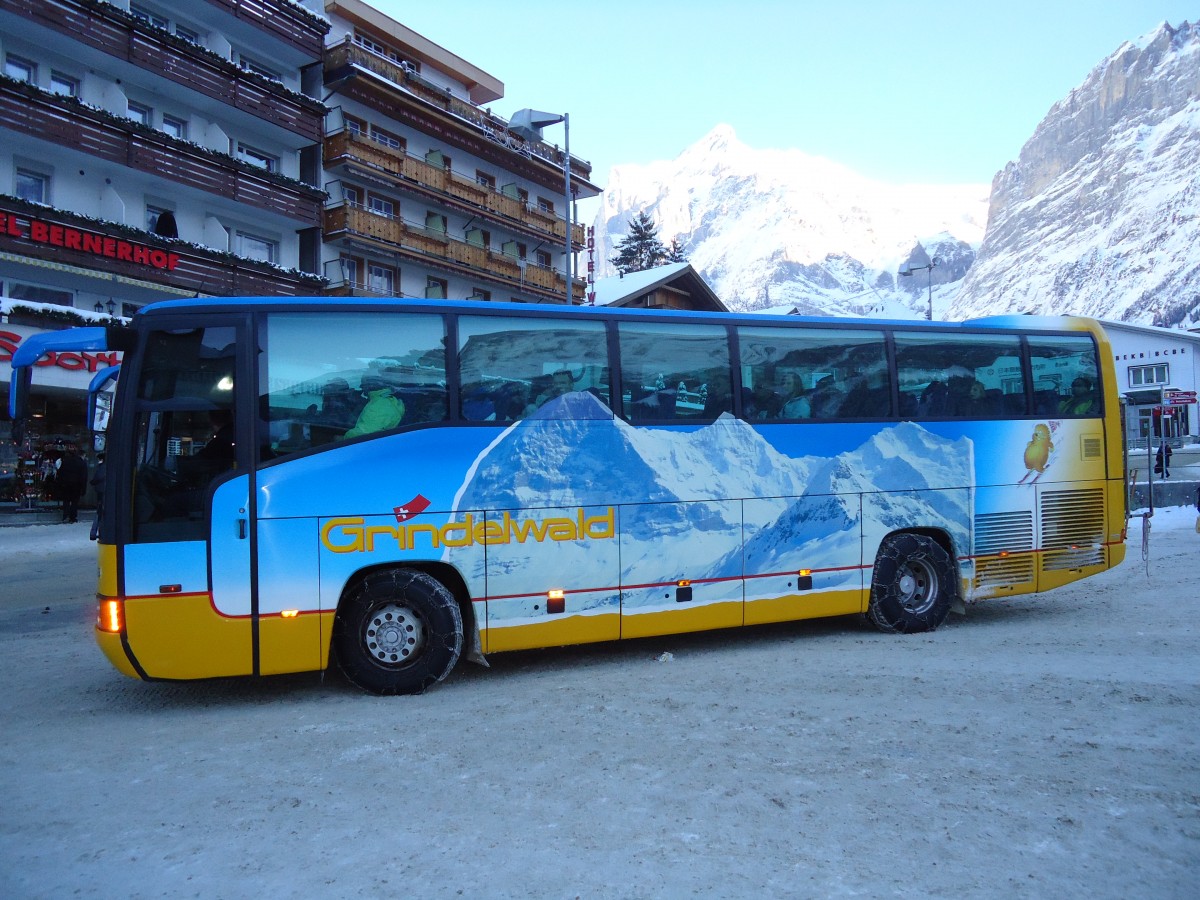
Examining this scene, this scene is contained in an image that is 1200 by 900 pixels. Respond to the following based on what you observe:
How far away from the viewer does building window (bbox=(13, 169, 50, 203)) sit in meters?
21.9

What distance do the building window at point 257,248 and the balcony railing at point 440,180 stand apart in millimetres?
3736

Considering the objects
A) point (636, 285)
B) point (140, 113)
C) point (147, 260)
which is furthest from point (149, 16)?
point (636, 285)

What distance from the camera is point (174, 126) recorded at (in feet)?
85.1

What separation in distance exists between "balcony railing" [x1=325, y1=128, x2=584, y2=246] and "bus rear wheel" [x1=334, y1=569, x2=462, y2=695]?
26.5 meters

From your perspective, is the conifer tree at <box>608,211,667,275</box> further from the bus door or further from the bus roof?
the bus door

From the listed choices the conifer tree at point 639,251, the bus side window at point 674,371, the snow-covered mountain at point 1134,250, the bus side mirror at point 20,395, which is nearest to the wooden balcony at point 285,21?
the bus side mirror at point 20,395

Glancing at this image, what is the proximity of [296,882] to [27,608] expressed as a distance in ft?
31.5

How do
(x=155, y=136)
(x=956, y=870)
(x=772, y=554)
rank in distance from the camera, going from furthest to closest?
(x=155, y=136), (x=772, y=554), (x=956, y=870)

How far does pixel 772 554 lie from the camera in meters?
8.34

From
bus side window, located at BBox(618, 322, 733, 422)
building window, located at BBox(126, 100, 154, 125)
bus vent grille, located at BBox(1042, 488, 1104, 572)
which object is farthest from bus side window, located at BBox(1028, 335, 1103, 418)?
building window, located at BBox(126, 100, 154, 125)

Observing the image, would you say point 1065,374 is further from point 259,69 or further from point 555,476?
point 259,69

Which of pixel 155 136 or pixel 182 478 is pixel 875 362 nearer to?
pixel 182 478

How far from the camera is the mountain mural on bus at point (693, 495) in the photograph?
23.9 ft

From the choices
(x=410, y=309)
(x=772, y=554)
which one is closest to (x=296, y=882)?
(x=410, y=309)
